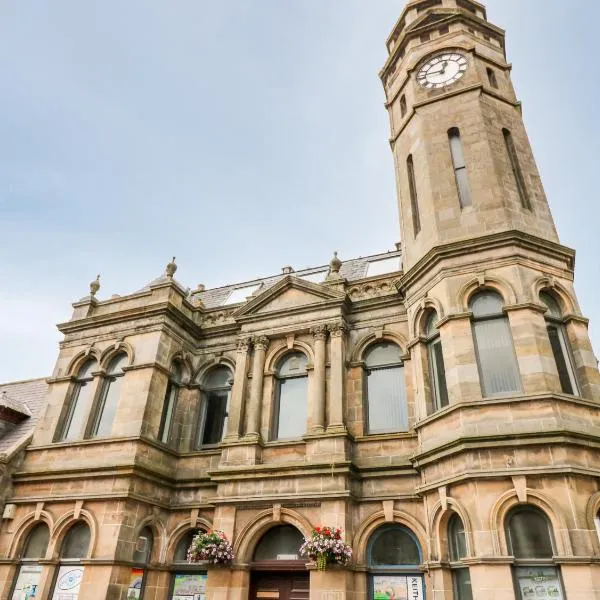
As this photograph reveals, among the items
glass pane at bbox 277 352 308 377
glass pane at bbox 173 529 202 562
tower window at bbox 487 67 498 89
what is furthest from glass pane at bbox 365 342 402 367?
tower window at bbox 487 67 498 89

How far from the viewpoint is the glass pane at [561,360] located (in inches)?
458

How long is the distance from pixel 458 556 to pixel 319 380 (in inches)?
220

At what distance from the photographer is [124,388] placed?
604 inches

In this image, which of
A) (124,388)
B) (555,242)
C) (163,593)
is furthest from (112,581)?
(555,242)

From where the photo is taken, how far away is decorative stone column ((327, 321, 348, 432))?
1370cm

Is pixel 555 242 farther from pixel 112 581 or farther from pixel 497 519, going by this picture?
pixel 112 581

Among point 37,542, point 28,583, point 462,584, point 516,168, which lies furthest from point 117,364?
point 516,168

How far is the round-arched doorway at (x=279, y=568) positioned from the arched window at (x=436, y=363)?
4.96 metres

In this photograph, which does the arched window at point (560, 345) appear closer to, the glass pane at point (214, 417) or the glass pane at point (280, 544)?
the glass pane at point (280, 544)

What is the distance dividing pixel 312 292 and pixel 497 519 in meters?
8.35

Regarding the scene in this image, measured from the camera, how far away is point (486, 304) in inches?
493

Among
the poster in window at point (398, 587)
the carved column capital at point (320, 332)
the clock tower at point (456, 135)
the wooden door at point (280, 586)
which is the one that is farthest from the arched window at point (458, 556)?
the clock tower at point (456, 135)

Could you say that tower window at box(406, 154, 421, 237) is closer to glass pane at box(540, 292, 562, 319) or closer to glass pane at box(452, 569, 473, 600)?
glass pane at box(540, 292, 562, 319)

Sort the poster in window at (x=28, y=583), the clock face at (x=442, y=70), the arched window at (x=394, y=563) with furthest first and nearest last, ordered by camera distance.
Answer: the clock face at (x=442, y=70) → the poster in window at (x=28, y=583) → the arched window at (x=394, y=563)
